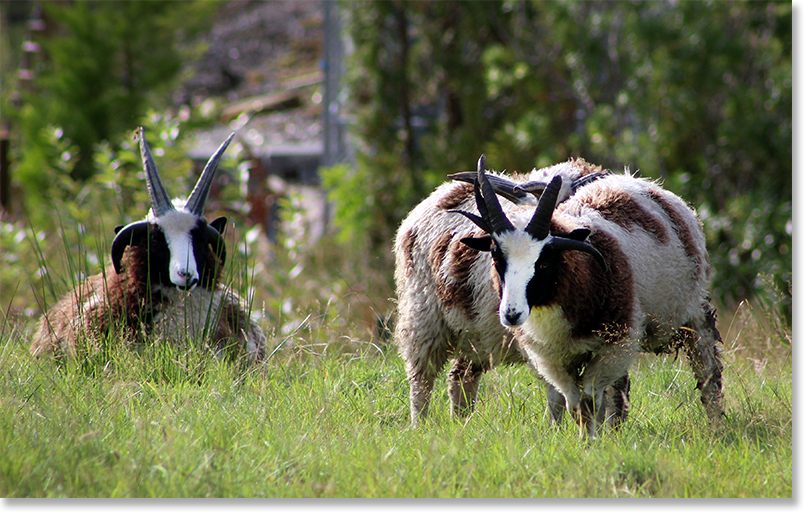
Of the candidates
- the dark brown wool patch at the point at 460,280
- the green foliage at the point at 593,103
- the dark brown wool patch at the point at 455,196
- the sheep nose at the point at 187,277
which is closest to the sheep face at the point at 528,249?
the dark brown wool patch at the point at 460,280

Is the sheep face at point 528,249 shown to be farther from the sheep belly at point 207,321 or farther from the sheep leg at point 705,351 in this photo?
the sheep belly at point 207,321

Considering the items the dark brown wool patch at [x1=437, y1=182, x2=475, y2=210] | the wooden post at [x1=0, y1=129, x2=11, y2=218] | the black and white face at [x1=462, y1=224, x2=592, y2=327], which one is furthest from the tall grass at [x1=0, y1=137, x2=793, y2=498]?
the wooden post at [x1=0, y1=129, x2=11, y2=218]

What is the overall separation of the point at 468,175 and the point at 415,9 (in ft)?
19.8

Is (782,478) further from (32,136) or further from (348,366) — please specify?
(32,136)

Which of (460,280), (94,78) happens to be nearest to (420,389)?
(460,280)

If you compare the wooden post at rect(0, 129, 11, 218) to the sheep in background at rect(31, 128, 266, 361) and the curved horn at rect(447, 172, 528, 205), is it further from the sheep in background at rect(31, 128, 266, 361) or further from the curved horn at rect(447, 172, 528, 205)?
the curved horn at rect(447, 172, 528, 205)

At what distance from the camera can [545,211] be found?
3.31 m

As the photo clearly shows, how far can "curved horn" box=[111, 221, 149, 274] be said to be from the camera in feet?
14.4

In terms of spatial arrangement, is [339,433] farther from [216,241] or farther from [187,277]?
[216,241]

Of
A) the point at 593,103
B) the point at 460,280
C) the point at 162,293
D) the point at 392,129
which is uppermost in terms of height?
the point at 593,103

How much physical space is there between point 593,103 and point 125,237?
535cm

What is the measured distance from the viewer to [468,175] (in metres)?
3.90

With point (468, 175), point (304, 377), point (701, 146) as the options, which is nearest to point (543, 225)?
point (468, 175)

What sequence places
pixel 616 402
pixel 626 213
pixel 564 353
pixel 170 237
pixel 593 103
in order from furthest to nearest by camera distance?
1. pixel 593 103
2. pixel 170 237
3. pixel 626 213
4. pixel 616 402
5. pixel 564 353
